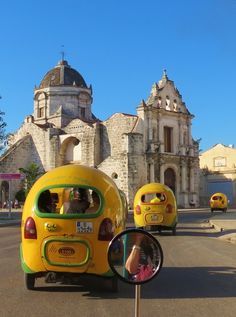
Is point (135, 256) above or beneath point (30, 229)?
beneath

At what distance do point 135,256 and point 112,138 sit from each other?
163 ft

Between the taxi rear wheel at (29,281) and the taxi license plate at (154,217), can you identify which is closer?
the taxi rear wheel at (29,281)

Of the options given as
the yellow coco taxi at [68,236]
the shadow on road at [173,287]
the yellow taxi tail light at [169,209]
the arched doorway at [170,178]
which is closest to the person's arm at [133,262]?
the yellow coco taxi at [68,236]

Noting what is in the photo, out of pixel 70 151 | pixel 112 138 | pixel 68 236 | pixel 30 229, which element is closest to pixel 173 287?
pixel 68 236

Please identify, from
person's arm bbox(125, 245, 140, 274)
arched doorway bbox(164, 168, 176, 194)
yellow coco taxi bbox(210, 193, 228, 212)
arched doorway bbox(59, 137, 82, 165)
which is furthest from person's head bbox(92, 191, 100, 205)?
arched doorway bbox(164, 168, 176, 194)

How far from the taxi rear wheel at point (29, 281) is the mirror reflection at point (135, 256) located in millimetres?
2937

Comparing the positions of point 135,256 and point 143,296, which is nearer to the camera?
point 135,256

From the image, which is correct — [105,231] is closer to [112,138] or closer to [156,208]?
[156,208]

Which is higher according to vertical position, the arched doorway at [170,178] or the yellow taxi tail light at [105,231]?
the arched doorway at [170,178]

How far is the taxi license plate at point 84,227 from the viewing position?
23.2 ft

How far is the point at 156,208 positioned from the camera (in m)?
17.8

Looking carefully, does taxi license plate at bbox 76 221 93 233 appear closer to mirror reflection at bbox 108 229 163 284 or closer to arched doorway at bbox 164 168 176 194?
mirror reflection at bbox 108 229 163 284

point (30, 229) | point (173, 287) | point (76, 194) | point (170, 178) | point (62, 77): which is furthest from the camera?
point (62, 77)

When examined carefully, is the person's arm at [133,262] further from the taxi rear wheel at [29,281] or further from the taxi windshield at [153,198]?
the taxi windshield at [153,198]
